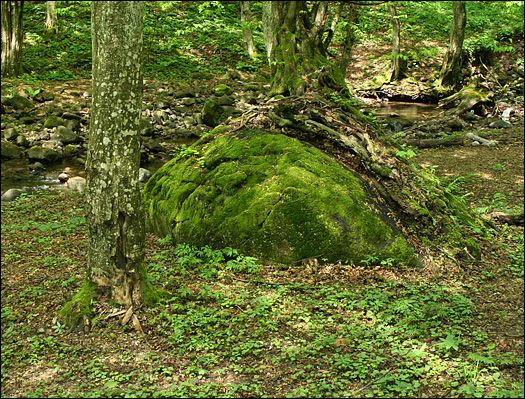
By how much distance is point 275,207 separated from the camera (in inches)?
247

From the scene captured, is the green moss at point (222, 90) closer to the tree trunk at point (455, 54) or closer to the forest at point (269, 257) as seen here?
the tree trunk at point (455, 54)

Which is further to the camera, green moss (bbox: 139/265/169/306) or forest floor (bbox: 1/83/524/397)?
green moss (bbox: 139/265/169/306)

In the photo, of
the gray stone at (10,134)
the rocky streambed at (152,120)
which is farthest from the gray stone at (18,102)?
the gray stone at (10,134)

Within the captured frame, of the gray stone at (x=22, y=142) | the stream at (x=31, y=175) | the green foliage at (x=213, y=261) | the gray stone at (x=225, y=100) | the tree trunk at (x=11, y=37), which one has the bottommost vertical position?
the stream at (x=31, y=175)

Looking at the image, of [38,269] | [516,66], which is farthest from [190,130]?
[516,66]

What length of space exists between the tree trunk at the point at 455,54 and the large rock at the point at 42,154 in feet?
44.1

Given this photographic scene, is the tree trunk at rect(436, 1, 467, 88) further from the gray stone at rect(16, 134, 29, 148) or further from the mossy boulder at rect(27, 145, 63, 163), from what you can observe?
the gray stone at rect(16, 134, 29, 148)

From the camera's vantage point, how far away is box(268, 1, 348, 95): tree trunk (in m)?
7.98

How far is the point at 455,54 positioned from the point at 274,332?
17.4 metres

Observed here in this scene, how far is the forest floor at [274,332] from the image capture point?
13.2ft

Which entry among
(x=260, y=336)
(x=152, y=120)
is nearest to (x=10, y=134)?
(x=152, y=120)

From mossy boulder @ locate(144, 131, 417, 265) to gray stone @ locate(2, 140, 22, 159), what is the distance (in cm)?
649

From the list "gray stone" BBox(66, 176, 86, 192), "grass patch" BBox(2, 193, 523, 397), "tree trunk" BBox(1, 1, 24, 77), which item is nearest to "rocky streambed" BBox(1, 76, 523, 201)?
"gray stone" BBox(66, 176, 86, 192)

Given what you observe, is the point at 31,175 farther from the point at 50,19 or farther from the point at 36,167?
the point at 50,19
